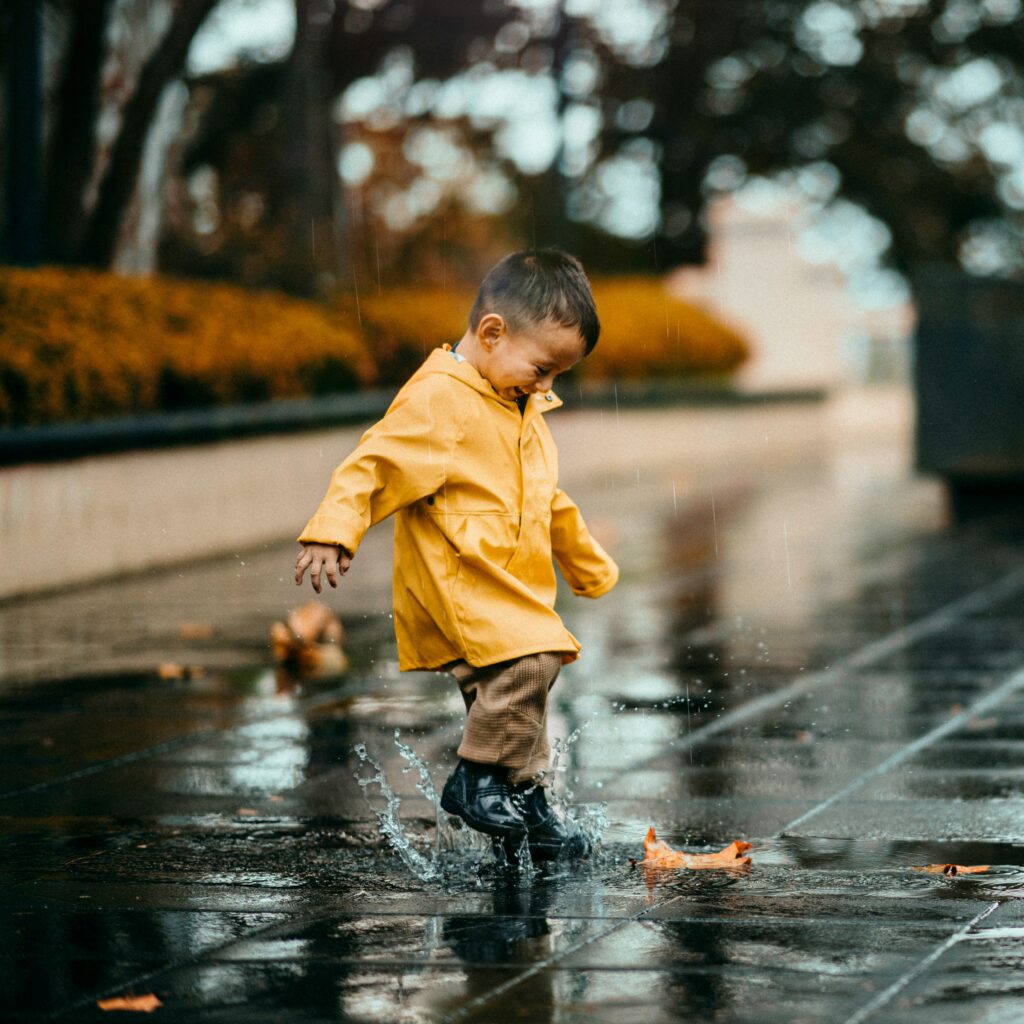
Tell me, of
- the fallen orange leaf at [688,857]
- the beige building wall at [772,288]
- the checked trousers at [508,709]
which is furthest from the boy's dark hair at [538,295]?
the beige building wall at [772,288]

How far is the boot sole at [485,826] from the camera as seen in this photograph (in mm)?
4578

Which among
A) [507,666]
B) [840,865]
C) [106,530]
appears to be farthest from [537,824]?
[106,530]

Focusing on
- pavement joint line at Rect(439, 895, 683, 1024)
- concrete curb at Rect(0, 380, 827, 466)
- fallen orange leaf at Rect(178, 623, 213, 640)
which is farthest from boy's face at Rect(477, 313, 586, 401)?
concrete curb at Rect(0, 380, 827, 466)

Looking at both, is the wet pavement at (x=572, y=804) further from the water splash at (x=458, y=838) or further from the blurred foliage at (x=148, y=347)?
the blurred foliage at (x=148, y=347)

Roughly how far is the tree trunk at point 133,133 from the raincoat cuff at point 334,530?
9762mm

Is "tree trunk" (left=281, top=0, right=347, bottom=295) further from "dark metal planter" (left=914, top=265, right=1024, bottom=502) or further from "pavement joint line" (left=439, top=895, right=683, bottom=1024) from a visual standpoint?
"pavement joint line" (left=439, top=895, right=683, bottom=1024)

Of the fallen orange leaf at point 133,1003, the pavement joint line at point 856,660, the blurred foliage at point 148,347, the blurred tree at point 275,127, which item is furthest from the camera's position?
the blurred tree at point 275,127

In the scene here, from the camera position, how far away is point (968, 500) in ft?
56.7

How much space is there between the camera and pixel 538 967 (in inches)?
145

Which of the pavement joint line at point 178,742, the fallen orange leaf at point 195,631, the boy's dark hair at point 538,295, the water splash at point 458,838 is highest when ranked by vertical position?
the boy's dark hair at point 538,295

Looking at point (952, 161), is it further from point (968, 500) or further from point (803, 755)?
point (803, 755)

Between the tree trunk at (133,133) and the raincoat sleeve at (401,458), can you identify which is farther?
the tree trunk at (133,133)

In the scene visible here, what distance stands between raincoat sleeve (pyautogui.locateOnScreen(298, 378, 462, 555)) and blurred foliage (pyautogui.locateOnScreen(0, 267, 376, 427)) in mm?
6312

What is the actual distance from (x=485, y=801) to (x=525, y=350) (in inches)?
41.9
